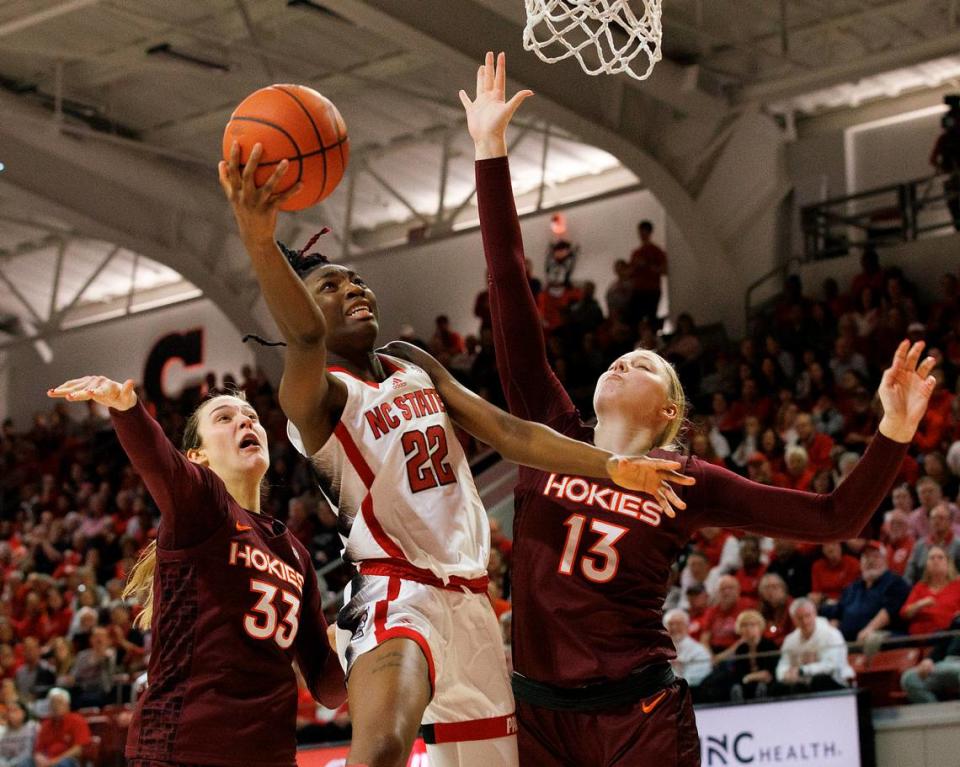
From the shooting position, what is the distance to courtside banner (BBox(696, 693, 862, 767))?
8.26m

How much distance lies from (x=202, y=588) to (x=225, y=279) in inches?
611

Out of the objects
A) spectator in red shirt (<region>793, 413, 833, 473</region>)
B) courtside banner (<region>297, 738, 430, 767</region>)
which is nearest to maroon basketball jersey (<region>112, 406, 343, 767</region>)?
courtside banner (<region>297, 738, 430, 767</region>)

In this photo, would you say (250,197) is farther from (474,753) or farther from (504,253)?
(474,753)

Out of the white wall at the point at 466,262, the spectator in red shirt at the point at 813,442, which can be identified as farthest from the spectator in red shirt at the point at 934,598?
→ the white wall at the point at 466,262

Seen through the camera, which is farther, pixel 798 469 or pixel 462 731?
pixel 798 469

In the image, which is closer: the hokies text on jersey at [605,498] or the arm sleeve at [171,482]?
the arm sleeve at [171,482]

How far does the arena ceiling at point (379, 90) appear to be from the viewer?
14016 mm

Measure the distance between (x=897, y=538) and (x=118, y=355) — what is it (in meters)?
16.1

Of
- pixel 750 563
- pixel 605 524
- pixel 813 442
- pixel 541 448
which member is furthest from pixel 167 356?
pixel 541 448

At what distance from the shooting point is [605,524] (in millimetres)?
4375

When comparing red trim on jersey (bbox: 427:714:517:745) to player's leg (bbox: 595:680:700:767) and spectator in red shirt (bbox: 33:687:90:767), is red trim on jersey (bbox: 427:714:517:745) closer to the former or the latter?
player's leg (bbox: 595:680:700:767)

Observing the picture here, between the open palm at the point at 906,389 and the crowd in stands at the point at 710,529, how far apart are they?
7.18ft

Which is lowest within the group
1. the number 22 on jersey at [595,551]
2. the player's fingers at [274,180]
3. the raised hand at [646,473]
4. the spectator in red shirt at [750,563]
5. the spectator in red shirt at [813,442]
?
the number 22 on jersey at [595,551]

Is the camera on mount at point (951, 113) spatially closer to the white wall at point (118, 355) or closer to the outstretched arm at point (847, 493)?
the white wall at point (118, 355)
